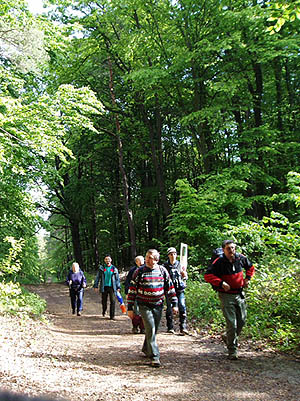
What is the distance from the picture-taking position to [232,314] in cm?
647

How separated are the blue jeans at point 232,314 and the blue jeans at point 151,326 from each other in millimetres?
1250

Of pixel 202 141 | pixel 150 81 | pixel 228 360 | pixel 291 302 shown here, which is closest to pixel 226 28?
pixel 150 81

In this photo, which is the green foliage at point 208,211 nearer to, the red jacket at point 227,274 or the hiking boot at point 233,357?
the red jacket at point 227,274

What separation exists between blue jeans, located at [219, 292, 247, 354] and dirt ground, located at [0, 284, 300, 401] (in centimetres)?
36

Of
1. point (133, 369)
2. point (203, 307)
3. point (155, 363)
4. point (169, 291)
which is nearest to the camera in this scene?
point (133, 369)

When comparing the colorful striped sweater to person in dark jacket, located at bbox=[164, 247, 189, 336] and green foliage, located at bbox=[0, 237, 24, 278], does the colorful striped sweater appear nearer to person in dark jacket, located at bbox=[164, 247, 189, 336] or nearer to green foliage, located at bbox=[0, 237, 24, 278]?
person in dark jacket, located at bbox=[164, 247, 189, 336]

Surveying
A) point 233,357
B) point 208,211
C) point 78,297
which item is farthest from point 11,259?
point 208,211

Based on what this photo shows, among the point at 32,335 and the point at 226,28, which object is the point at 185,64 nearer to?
the point at 226,28

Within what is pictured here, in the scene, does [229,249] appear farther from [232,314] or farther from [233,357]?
[233,357]

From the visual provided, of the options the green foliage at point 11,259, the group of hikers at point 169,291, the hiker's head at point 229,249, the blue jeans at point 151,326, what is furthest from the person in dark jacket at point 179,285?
the green foliage at point 11,259

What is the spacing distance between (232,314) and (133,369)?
2039 millimetres

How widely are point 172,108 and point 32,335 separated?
1620cm

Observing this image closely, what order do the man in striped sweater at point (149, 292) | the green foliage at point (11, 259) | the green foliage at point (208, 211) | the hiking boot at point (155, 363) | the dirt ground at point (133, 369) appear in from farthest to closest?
1. the green foliage at point (208, 211)
2. the green foliage at point (11, 259)
3. the man in striped sweater at point (149, 292)
4. the hiking boot at point (155, 363)
5. the dirt ground at point (133, 369)

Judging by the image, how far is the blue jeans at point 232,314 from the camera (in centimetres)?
643
